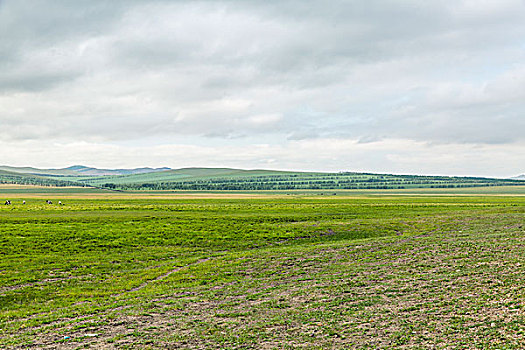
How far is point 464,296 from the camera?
17.4 m

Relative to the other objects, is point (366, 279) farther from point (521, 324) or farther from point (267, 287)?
point (521, 324)

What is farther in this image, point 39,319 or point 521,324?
point 39,319

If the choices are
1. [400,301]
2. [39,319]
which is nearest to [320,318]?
[400,301]

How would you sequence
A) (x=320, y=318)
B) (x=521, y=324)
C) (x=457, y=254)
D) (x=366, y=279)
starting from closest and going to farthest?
(x=521, y=324), (x=320, y=318), (x=366, y=279), (x=457, y=254)

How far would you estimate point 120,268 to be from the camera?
30.4 m

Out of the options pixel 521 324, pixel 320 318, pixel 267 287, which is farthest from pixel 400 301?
pixel 267 287

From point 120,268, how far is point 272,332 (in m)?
18.6

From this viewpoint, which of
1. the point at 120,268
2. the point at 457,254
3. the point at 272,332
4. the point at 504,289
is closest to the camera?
the point at 272,332

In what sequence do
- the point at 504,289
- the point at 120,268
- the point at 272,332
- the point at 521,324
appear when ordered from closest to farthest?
the point at 521,324 < the point at 272,332 < the point at 504,289 < the point at 120,268

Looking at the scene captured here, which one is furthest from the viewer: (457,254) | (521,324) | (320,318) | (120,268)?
(120,268)

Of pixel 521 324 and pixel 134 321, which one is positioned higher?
pixel 521 324

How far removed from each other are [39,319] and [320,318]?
12.3 meters

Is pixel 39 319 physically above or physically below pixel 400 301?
below

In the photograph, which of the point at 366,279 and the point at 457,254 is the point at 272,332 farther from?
the point at 457,254
